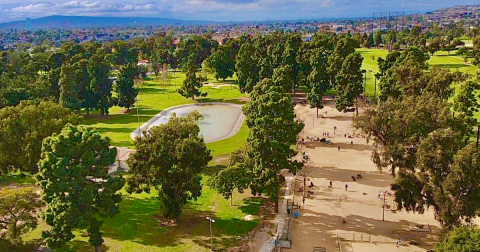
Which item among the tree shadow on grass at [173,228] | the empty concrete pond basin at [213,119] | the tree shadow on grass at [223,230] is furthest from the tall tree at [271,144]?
the empty concrete pond basin at [213,119]

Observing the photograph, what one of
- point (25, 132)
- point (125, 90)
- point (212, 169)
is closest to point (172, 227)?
point (212, 169)

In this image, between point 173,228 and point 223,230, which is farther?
point 173,228

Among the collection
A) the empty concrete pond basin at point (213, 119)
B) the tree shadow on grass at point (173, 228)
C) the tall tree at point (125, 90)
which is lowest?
the tree shadow on grass at point (173, 228)

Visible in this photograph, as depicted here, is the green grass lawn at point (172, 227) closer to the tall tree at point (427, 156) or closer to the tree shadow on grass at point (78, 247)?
the tree shadow on grass at point (78, 247)

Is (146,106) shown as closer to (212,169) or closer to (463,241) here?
(212,169)

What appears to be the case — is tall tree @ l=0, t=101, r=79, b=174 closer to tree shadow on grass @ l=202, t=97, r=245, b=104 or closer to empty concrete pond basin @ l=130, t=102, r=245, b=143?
empty concrete pond basin @ l=130, t=102, r=245, b=143

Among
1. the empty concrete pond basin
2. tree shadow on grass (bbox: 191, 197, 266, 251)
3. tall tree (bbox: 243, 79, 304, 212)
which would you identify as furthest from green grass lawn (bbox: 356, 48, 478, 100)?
tree shadow on grass (bbox: 191, 197, 266, 251)

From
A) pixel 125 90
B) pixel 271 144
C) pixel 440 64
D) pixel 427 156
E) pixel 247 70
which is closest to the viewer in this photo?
pixel 427 156
